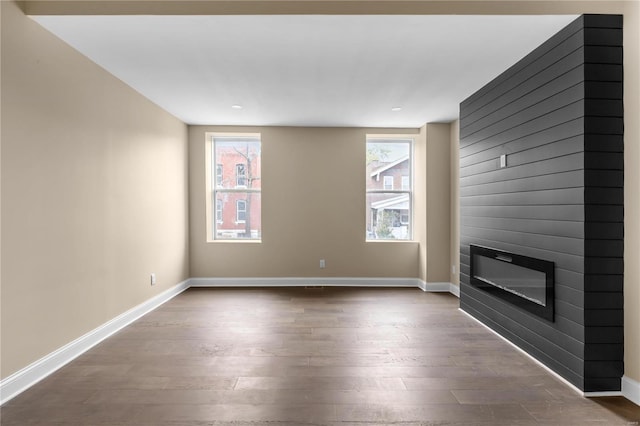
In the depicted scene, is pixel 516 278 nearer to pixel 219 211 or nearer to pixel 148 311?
pixel 148 311

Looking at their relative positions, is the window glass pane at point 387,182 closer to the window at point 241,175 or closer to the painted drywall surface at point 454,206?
the painted drywall surface at point 454,206

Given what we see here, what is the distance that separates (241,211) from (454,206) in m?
3.31

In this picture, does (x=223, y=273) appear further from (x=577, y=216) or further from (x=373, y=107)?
(x=577, y=216)

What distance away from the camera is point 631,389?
2.28 m

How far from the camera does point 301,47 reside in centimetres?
281

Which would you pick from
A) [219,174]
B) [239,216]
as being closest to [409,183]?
[239,216]

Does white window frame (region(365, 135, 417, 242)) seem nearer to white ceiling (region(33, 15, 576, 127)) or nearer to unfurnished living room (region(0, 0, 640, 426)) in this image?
unfurnished living room (region(0, 0, 640, 426))

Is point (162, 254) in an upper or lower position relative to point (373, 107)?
lower

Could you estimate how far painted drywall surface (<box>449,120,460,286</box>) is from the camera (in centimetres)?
518

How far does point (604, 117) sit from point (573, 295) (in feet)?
3.91

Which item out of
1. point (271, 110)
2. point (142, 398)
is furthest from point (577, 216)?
point (271, 110)

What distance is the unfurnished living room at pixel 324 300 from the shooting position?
229 cm

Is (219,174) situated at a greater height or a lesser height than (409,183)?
greater

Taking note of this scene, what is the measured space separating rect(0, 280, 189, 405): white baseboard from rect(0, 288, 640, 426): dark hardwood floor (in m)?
0.07
